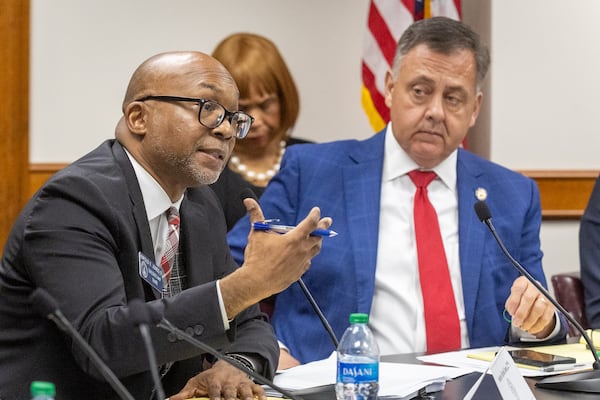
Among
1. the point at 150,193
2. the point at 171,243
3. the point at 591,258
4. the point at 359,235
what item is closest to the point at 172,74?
the point at 150,193

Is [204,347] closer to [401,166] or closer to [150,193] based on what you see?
[150,193]

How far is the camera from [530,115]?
15.4 feet

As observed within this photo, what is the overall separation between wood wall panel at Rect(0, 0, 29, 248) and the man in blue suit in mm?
2001

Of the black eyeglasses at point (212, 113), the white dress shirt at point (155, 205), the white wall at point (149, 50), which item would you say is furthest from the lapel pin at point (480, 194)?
the white wall at point (149, 50)

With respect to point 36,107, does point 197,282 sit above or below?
below

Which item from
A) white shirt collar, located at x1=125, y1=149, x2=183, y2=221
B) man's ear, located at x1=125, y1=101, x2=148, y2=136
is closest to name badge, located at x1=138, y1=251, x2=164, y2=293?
white shirt collar, located at x1=125, y1=149, x2=183, y2=221

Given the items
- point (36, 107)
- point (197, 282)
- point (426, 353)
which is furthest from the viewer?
point (36, 107)

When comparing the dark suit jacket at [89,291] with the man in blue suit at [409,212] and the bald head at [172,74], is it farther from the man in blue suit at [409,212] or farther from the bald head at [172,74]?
the man in blue suit at [409,212]

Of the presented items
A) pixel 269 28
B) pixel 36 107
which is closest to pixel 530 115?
pixel 269 28

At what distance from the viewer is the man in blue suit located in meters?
2.86

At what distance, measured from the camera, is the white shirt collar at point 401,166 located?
3.06 m

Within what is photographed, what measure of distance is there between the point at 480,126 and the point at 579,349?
244 centimetres

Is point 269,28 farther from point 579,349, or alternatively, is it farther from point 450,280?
point 579,349

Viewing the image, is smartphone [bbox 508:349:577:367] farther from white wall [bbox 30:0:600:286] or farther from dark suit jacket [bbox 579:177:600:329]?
white wall [bbox 30:0:600:286]
